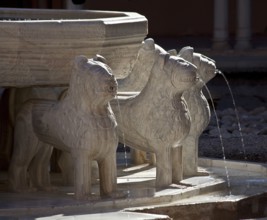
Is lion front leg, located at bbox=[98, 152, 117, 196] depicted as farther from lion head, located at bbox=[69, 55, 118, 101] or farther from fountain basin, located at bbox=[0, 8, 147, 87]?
fountain basin, located at bbox=[0, 8, 147, 87]

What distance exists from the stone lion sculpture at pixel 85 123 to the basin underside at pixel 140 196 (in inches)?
7.7

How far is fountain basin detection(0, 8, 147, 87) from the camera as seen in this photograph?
11.9m

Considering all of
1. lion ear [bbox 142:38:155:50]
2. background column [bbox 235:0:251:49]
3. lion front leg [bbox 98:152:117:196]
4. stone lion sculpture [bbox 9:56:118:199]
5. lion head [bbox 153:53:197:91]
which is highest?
lion ear [bbox 142:38:155:50]

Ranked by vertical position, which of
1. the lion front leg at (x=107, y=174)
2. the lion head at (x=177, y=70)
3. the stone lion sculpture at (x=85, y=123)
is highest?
the lion head at (x=177, y=70)

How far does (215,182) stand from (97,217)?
Result: 6.39ft

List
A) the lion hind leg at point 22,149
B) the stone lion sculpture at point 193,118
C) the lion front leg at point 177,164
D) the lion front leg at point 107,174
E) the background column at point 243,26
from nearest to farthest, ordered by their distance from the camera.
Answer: the lion front leg at point 107,174, the lion hind leg at point 22,149, the lion front leg at point 177,164, the stone lion sculpture at point 193,118, the background column at point 243,26

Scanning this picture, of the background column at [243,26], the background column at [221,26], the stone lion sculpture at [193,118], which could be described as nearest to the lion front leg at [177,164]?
the stone lion sculpture at [193,118]

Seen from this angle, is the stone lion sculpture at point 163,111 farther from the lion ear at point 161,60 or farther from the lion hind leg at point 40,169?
the lion hind leg at point 40,169

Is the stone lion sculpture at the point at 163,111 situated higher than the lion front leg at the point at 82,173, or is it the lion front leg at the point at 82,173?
the stone lion sculpture at the point at 163,111

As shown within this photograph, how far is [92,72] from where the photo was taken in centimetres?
1170

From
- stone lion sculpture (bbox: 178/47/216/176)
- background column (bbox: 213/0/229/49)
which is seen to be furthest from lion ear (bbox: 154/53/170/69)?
background column (bbox: 213/0/229/49)

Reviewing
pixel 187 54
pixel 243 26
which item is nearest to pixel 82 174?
pixel 187 54

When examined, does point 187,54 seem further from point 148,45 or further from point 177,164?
point 177,164

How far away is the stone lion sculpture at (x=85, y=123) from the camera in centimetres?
1173
